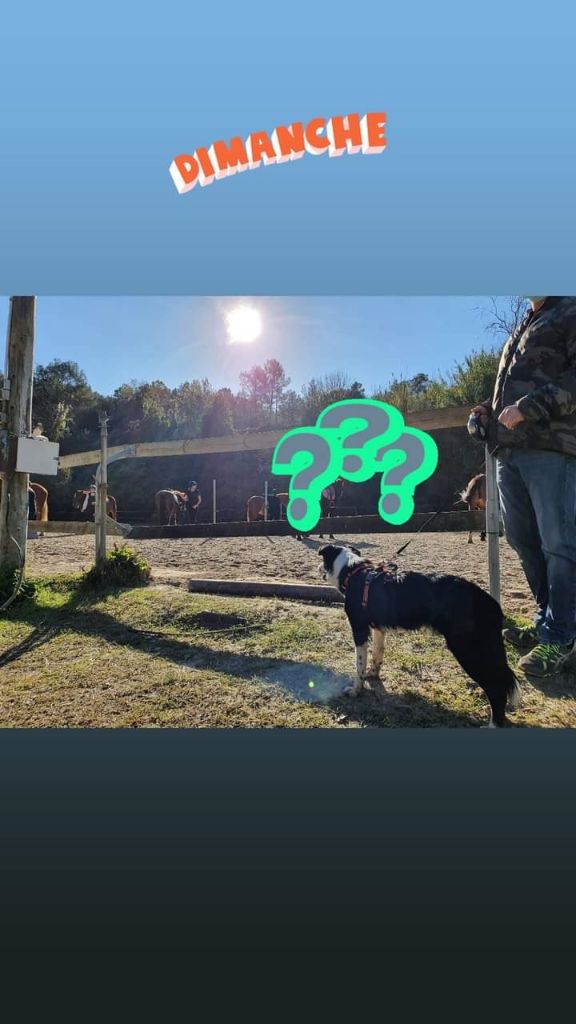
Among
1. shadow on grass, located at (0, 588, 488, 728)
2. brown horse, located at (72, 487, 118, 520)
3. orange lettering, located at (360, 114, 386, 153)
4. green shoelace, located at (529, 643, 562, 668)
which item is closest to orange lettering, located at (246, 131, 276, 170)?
orange lettering, located at (360, 114, 386, 153)

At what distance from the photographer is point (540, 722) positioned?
2.58 metres

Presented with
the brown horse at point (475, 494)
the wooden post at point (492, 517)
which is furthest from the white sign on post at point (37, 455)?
Answer: the wooden post at point (492, 517)

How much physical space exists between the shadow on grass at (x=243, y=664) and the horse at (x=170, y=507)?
609 millimetres

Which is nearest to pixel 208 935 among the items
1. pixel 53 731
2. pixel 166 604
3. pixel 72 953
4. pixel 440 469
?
pixel 72 953

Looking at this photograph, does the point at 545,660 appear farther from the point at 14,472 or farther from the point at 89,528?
the point at 14,472

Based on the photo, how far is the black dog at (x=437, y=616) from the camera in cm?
258

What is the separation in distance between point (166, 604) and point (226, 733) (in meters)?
0.85

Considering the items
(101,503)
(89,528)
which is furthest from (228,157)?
(89,528)

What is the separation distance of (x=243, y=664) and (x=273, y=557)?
659mm

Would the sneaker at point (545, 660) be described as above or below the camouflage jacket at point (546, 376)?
below

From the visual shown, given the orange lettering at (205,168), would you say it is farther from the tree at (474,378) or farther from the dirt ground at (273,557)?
the dirt ground at (273,557)

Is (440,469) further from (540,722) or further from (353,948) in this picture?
(353,948)

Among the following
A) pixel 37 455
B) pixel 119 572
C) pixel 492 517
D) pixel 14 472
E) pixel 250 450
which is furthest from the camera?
pixel 14 472

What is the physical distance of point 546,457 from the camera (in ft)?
9.14
